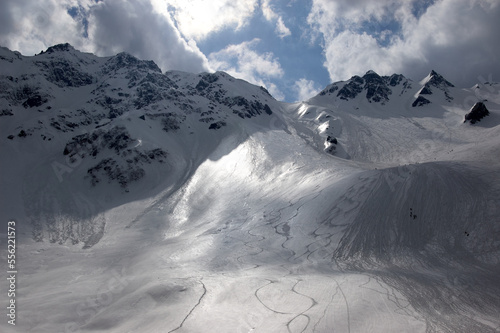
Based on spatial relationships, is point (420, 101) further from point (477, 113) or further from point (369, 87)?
point (477, 113)

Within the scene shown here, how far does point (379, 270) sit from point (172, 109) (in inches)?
4211

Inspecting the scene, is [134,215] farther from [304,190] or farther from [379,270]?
[379,270]

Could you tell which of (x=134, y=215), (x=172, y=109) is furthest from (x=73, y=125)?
(x=134, y=215)

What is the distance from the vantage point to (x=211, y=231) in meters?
33.6

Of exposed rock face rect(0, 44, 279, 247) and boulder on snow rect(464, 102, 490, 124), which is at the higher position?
exposed rock face rect(0, 44, 279, 247)

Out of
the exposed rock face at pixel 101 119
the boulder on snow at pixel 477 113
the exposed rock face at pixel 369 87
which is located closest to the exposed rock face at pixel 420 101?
the exposed rock face at pixel 369 87

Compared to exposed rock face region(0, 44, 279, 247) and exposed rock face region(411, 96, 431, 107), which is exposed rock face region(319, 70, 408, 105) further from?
exposed rock face region(0, 44, 279, 247)

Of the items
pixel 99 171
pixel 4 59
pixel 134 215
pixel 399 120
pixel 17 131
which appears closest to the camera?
pixel 134 215

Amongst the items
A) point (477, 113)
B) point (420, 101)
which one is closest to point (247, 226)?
point (477, 113)

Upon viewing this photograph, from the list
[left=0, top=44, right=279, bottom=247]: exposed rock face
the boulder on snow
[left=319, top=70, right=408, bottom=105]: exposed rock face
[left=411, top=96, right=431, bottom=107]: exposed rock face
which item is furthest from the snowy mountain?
[left=319, top=70, right=408, bottom=105]: exposed rock face

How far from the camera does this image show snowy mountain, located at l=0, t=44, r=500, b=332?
12820 mm

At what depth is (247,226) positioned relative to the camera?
30672 millimetres

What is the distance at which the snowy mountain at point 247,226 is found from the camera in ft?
42.1

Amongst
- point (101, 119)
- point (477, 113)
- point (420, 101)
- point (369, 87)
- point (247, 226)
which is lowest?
point (247, 226)
